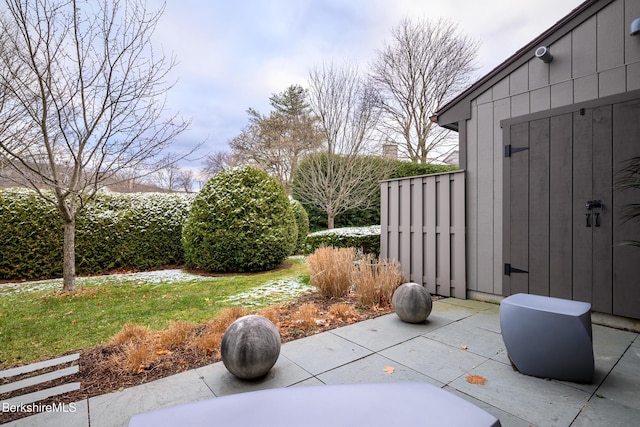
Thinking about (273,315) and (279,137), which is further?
(279,137)

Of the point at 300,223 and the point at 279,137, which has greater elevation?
the point at 279,137

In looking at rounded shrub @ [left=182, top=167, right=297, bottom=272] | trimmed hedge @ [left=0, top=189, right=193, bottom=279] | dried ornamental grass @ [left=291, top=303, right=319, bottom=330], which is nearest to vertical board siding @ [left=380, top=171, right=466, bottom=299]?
dried ornamental grass @ [left=291, top=303, right=319, bottom=330]

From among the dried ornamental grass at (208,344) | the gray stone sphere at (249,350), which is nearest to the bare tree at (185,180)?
the dried ornamental grass at (208,344)

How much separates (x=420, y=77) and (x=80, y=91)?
42.7 feet

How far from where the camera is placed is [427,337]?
9.20 feet

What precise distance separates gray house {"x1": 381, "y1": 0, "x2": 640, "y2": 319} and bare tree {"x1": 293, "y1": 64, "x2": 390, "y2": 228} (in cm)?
449

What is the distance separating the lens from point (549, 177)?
3.37 metres

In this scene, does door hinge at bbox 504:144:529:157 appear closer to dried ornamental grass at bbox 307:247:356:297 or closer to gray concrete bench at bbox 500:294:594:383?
gray concrete bench at bbox 500:294:594:383

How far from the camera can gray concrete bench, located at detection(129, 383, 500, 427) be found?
0.83 metres

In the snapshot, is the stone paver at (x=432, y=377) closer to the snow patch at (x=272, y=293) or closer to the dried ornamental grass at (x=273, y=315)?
the dried ornamental grass at (x=273, y=315)

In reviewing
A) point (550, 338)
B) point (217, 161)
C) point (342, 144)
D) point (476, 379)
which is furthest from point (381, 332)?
point (217, 161)

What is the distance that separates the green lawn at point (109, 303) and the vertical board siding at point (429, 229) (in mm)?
1772

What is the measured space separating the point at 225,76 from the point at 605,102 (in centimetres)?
832

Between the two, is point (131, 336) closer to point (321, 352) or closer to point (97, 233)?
point (321, 352)
